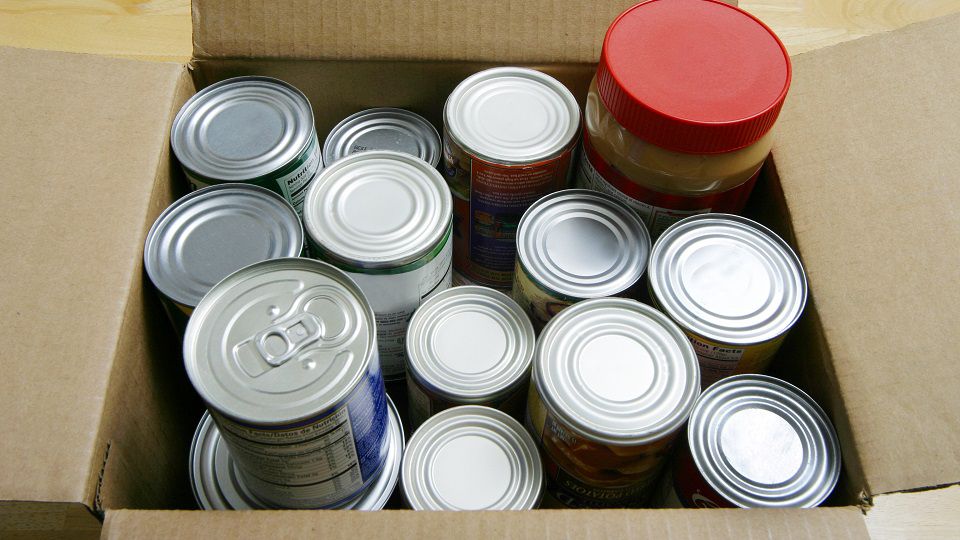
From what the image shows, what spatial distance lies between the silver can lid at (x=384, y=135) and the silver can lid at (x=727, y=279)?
402 mm

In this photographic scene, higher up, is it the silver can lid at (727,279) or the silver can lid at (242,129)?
the silver can lid at (242,129)

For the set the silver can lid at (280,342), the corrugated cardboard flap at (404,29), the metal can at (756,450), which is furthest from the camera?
the corrugated cardboard flap at (404,29)

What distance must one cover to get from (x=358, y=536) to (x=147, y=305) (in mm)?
388

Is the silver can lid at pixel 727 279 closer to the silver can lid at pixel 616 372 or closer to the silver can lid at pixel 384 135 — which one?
the silver can lid at pixel 616 372

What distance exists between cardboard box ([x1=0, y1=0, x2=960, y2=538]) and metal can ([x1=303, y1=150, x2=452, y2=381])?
0.21m

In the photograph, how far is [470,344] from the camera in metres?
0.92

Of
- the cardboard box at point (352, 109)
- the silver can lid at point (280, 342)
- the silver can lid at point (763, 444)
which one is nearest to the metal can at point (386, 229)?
the silver can lid at point (280, 342)

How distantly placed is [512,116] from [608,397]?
0.42 m

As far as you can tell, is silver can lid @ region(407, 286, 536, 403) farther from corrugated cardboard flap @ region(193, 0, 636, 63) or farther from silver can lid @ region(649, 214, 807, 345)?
→ corrugated cardboard flap @ region(193, 0, 636, 63)

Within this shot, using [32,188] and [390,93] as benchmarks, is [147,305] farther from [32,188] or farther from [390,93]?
[390,93]

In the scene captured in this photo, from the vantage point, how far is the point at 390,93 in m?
1.16

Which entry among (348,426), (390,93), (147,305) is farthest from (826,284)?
(147,305)

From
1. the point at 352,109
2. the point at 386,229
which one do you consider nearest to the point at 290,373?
the point at 386,229

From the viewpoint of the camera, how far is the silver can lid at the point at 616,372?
29.9 inches
